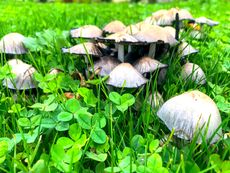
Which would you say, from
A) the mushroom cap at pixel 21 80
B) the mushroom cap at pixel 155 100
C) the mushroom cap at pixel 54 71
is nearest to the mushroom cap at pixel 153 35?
the mushroom cap at pixel 155 100

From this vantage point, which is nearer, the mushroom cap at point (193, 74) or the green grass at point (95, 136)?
the green grass at point (95, 136)

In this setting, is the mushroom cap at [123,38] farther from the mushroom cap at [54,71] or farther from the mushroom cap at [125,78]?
the mushroom cap at [54,71]

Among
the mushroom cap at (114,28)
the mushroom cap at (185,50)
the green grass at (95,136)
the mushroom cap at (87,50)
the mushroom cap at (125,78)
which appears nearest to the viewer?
the green grass at (95,136)

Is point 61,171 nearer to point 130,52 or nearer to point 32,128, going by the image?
point 32,128

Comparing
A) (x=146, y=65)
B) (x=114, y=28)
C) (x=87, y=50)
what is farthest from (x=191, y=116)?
(x=114, y=28)

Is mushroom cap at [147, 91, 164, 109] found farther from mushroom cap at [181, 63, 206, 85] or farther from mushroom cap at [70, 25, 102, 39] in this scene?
mushroom cap at [70, 25, 102, 39]

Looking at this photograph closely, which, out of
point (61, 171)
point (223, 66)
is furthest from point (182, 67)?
point (61, 171)

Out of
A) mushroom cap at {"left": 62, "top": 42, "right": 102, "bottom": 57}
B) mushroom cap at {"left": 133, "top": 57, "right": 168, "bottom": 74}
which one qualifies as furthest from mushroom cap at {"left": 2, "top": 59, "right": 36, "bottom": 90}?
mushroom cap at {"left": 133, "top": 57, "right": 168, "bottom": 74}
